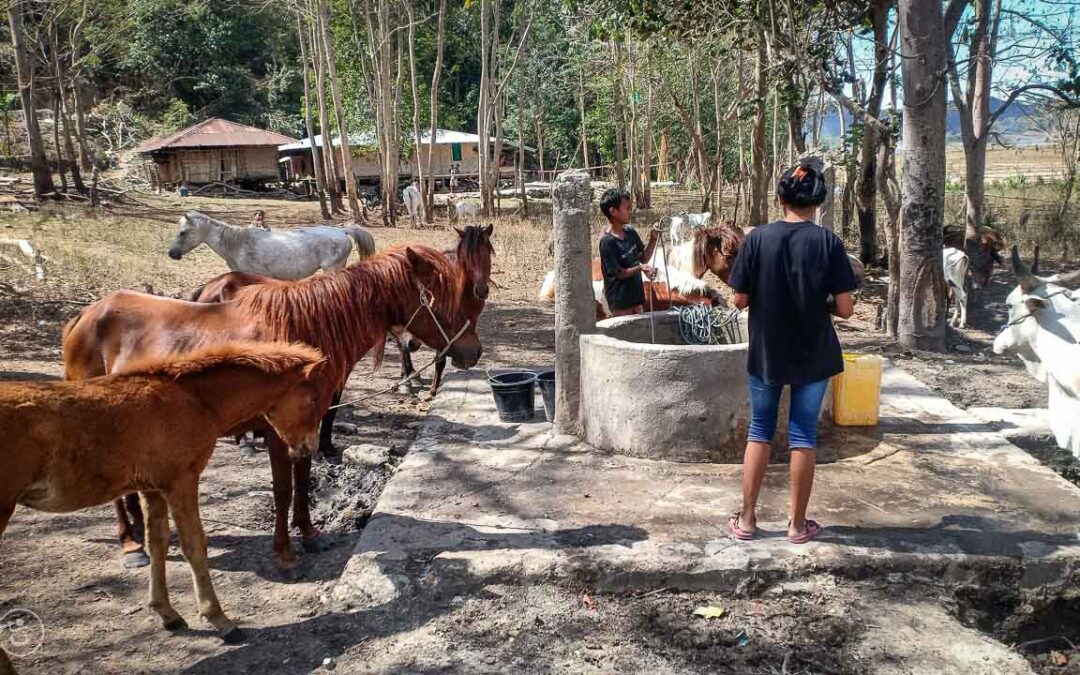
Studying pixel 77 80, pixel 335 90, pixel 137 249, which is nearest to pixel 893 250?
pixel 137 249

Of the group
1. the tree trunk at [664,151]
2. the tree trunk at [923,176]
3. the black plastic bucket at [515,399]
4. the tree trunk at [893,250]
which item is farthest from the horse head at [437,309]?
the tree trunk at [664,151]

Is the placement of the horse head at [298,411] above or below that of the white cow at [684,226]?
below

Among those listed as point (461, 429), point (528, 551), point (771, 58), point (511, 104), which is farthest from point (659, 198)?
point (528, 551)

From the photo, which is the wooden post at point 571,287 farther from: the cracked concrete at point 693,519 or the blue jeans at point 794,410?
the blue jeans at point 794,410

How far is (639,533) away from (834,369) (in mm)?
1289

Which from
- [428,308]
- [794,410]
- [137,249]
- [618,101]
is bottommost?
[794,410]

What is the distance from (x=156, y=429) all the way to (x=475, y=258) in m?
4.32

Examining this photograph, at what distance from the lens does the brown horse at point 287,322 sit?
4.32 meters

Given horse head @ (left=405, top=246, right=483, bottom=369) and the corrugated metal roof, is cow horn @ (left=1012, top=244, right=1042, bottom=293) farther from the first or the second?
the corrugated metal roof

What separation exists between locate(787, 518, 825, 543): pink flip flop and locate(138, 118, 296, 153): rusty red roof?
1324 inches

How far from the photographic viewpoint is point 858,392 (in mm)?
5703

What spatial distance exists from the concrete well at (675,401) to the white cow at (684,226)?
878 centimetres

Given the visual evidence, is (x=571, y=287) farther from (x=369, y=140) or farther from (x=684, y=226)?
(x=369, y=140)

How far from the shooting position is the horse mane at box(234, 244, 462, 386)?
4344 mm
